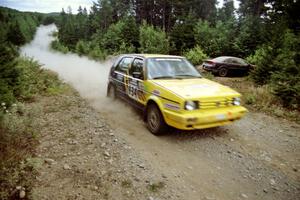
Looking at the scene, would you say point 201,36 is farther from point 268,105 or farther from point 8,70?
point 8,70

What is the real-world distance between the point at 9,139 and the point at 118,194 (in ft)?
7.20

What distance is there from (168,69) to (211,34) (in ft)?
75.5

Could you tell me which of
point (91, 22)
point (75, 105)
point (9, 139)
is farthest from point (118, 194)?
point (91, 22)

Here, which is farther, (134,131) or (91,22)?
(91,22)

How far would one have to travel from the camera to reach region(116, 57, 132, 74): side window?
7.40 m

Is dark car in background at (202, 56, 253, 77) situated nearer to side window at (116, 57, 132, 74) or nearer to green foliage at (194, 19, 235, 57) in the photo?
green foliage at (194, 19, 235, 57)

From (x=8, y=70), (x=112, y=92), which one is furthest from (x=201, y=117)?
(x=8, y=70)

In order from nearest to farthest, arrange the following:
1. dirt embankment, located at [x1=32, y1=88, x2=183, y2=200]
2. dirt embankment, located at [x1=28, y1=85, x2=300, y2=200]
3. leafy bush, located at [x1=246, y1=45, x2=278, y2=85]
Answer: dirt embankment, located at [x1=32, y1=88, x2=183, y2=200] → dirt embankment, located at [x1=28, y1=85, x2=300, y2=200] → leafy bush, located at [x1=246, y1=45, x2=278, y2=85]

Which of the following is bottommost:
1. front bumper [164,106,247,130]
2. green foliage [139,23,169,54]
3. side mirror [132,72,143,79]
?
front bumper [164,106,247,130]

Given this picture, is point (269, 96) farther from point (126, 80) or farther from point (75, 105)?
point (75, 105)

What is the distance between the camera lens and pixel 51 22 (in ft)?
516

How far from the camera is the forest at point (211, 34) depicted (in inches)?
437

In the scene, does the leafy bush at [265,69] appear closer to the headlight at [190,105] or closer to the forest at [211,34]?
the forest at [211,34]

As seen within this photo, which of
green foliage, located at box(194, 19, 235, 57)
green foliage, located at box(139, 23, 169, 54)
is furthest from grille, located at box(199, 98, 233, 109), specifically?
green foliage, located at box(194, 19, 235, 57)
